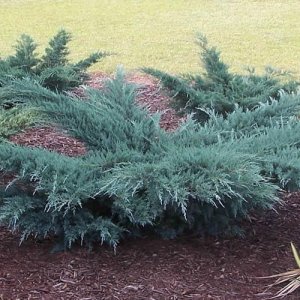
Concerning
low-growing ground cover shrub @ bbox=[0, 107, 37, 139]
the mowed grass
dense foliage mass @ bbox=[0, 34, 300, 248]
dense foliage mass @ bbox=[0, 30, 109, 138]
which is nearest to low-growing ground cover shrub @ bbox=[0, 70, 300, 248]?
dense foliage mass @ bbox=[0, 34, 300, 248]

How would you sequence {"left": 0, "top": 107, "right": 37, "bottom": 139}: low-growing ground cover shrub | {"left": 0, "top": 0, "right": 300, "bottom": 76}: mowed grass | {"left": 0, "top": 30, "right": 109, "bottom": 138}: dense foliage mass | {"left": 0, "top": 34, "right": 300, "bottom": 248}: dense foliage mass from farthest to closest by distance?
{"left": 0, "top": 0, "right": 300, "bottom": 76}: mowed grass < {"left": 0, "top": 30, "right": 109, "bottom": 138}: dense foliage mass < {"left": 0, "top": 107, "right": 37, "bottom": 139}: low-growing ground cover shrub < {"left": 0, "top": 34, "right": 300, "bottom": 248}: dense foliage mass

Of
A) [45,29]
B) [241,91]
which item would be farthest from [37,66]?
→ [45,29]

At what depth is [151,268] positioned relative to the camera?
346 cm

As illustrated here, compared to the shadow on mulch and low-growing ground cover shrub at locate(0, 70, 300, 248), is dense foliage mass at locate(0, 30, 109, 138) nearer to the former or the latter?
low-growing ground cover shrub at locate(0, 70, 300, 248)

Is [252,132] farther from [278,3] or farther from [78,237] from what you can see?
[278,3]

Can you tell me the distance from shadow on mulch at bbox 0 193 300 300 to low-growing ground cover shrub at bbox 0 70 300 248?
0.09m

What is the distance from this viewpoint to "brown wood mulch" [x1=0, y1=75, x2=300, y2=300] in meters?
3.26

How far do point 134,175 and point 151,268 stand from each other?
1.85ft

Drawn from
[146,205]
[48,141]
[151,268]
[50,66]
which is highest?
[50,66]

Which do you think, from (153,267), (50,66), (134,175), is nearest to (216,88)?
(50,66)

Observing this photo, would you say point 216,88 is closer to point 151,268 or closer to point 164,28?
point 151,268

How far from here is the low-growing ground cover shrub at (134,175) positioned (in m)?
3.22

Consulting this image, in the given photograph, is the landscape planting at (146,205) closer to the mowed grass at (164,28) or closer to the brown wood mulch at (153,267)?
the brown wood mulch at (153,267)

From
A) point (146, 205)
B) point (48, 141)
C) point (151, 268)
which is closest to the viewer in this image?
point (146, 205)
